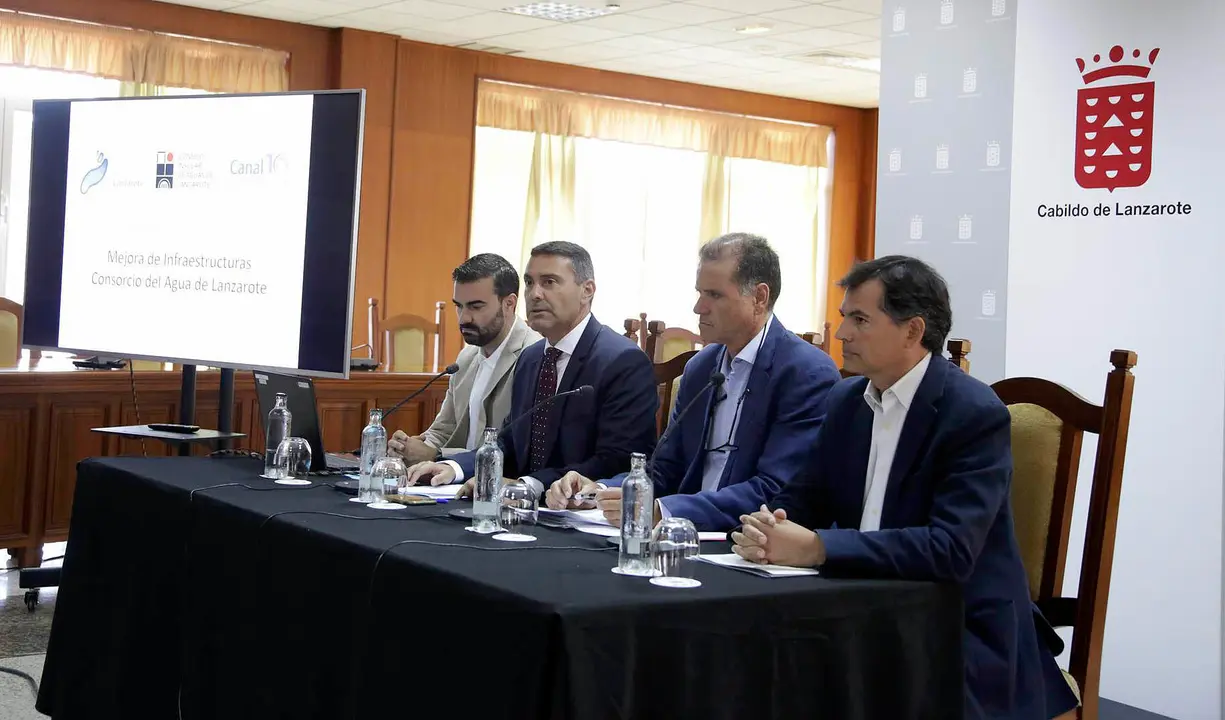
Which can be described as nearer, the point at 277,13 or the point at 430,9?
the point at 430,9

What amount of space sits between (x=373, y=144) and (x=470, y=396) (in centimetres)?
549

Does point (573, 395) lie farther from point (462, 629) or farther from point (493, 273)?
point (462, 629)

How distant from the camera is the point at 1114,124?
3832 millimetres

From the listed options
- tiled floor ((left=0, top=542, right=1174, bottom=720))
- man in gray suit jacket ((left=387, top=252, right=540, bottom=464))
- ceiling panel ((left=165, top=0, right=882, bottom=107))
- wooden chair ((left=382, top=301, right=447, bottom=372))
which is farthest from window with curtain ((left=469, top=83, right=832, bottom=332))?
man in gray suit jacket ((left=387, top=252, right=540, bottom=464))

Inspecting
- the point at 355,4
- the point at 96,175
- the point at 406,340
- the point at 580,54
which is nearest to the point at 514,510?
the point at 96,175

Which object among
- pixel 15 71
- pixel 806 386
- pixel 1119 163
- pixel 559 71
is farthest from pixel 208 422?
pixel 559 71

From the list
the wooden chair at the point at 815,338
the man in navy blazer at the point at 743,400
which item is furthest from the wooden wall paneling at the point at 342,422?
the man in navy blazer at the point at 743,400

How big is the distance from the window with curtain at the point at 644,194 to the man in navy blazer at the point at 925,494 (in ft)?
24.7

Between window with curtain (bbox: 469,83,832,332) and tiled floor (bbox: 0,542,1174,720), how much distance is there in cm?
535

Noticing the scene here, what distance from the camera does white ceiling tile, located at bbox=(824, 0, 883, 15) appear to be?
7.32 m

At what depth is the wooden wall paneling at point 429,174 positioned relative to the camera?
8.93 m

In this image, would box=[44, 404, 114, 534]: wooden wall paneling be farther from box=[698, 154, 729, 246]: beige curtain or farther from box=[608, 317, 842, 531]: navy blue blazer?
box=[698, 154, 729, 246]: beige curtain

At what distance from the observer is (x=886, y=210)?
4641mm

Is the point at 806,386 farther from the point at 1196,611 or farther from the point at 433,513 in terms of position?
the point at 1196,611
